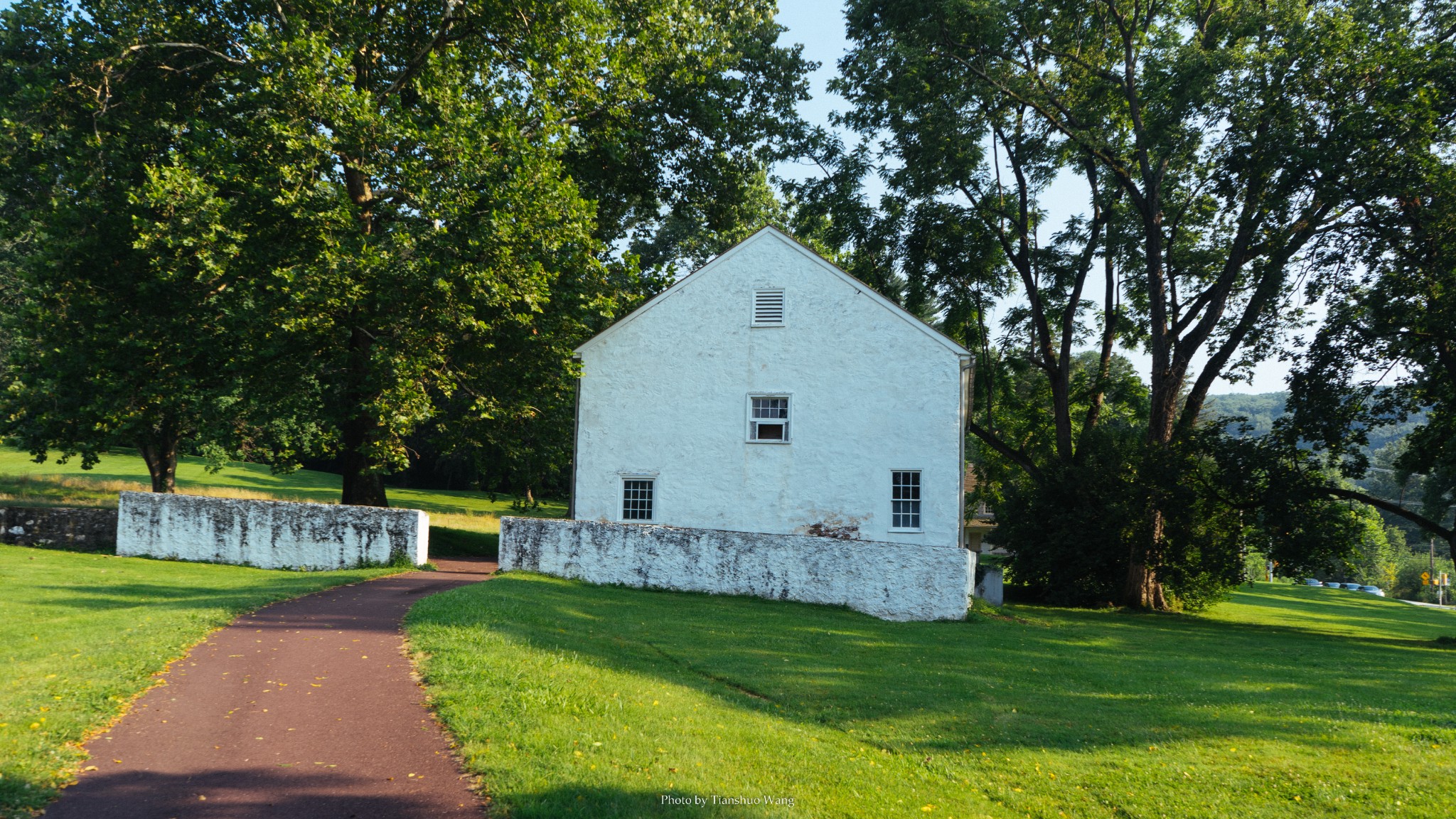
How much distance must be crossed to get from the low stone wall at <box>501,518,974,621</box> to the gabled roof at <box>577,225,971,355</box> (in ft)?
19.4

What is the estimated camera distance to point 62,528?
23281 millimetres

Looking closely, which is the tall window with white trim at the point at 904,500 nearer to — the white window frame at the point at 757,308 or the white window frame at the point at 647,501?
the white window frame at the point at 757,308

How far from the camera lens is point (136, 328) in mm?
22641

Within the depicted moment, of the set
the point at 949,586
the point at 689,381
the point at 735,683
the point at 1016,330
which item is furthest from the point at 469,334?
the point at 1016,330

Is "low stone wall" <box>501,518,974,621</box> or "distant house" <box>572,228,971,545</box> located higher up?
"distant house" <box>572,228,971,545</box>

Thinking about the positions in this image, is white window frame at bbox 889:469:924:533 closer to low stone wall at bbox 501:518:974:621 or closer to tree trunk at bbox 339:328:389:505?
low stone wall at bbox 501:518:974:621

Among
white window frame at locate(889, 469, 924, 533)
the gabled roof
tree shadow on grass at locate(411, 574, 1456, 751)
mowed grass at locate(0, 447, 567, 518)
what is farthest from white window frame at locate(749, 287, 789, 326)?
mowed grass at locate(0, 447, 567, 518)

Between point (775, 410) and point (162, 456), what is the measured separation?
22.5m

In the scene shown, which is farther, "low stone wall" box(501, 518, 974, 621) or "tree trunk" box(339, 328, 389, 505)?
"tree trunk" box(339, 328, 389, 505)

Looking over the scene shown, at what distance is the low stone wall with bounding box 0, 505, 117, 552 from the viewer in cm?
2314

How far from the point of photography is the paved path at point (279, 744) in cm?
601

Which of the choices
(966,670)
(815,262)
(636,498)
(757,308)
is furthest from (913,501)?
(966,670)

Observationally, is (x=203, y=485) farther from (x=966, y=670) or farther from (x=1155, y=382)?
(x=966, y=670)

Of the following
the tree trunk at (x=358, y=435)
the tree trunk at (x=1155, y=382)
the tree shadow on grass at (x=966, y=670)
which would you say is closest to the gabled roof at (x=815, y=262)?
the tree trunk at (x=358, y=435)
